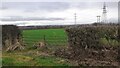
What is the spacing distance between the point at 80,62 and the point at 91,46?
3849 mm

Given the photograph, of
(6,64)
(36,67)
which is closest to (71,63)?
(36,67)

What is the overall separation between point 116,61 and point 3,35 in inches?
401

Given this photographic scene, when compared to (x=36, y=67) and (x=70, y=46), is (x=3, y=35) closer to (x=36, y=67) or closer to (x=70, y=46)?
(x=70, y=46)

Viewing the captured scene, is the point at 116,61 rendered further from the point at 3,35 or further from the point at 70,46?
the point at 3,35

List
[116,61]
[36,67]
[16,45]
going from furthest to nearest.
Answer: [16,45]
[116,61]
[36,67]

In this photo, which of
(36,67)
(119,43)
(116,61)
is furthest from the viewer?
(119,43)

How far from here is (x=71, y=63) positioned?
1537 cm

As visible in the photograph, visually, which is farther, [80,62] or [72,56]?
[72,56]

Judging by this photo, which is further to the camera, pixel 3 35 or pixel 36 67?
pixel 3 35

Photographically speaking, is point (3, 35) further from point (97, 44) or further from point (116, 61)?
point (116, 61)

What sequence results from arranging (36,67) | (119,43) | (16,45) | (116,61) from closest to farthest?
(36,67) < (116,61) < (119,43) < (16,45)

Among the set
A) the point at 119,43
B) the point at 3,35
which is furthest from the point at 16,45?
the point at 119,43

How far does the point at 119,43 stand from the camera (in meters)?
18.4

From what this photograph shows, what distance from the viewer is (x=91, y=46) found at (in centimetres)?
1934
